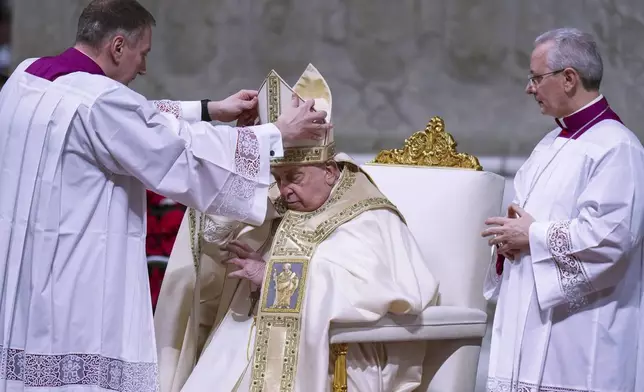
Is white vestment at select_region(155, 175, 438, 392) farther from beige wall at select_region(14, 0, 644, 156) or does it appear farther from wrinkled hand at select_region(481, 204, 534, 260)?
beige wall at select_region(14, 0, 644, 156)

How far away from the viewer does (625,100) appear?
6.02m

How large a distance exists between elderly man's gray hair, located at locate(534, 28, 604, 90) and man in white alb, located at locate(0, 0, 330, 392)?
128 centimetres

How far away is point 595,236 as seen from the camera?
3.98m

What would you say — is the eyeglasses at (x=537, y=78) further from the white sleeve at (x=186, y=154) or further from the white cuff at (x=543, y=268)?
the white sleeve at (x=186, y=154)

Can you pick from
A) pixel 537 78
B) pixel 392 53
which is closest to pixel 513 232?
pixel 537 78

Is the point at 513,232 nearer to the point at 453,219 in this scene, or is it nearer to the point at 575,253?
the point at 575,253

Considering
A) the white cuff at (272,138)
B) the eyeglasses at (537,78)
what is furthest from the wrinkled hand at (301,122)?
the eyeglasses at (537,78)

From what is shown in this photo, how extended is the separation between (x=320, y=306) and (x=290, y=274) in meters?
0.25

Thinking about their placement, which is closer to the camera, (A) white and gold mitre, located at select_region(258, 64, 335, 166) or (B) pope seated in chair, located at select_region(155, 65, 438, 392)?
(B) pope seated in chair, located at select_region(155, 65, 438, 392)

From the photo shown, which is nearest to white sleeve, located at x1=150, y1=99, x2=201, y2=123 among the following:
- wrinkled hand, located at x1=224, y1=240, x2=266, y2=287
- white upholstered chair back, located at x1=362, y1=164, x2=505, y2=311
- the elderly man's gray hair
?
wrinkled hand, located at x1=224, y1=240, x2=266, y2=287

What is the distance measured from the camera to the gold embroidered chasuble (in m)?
4.38

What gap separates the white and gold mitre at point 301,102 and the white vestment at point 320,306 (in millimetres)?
320

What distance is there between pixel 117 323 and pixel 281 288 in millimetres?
745

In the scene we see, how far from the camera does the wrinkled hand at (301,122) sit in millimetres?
4320
